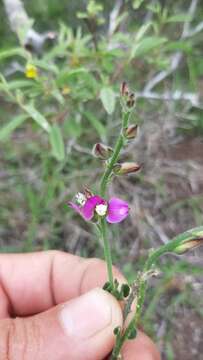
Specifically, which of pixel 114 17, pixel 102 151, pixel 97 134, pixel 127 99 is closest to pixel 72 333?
pixel 102 151

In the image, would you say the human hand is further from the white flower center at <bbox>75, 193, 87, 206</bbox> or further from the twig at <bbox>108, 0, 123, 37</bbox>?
the twig at <bbox>108, 0, 123, 37</bbox>

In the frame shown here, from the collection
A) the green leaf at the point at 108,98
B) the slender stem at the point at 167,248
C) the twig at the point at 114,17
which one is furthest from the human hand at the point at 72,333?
the twig at the point at 114,17

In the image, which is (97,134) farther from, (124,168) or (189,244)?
(189,244)

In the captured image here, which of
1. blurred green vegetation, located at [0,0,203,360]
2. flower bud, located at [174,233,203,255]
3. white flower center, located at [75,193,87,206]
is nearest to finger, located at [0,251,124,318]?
blurred green vegetation, located at [0,0,203,360]

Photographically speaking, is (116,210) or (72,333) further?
(72,333)

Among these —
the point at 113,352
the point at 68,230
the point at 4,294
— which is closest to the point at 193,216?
the point at 68,230

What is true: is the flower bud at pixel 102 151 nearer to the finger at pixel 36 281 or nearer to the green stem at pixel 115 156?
the green stem at pixel 115 156

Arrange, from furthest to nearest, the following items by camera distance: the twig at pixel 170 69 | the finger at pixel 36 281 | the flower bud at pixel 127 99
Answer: the twig at pixel 170 69 < the finger at pixel 36 281 < the flower bud at pixel 127 99
